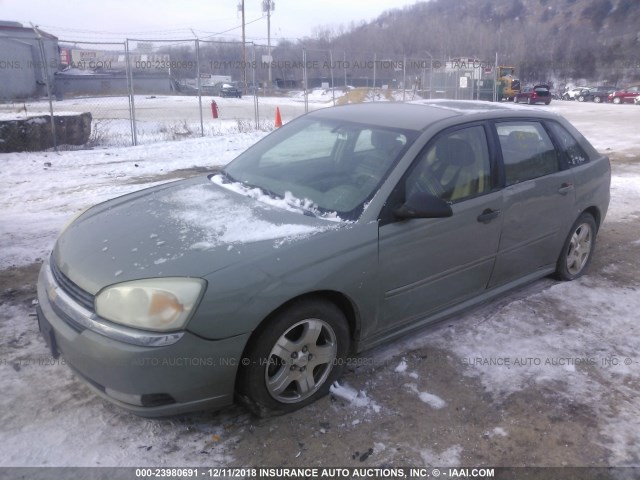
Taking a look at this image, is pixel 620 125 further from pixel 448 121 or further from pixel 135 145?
pixel 448 121

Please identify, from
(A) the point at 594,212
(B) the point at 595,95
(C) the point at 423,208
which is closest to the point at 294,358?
(C) the point at 423,208

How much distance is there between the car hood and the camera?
2574mm

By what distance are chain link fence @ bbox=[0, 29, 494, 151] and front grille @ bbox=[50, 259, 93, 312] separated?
29.1ft

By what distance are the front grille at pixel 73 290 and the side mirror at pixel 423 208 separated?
1.70m

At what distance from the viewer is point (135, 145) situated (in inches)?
490

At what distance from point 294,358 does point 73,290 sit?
1176mm

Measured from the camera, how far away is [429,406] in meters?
2.99

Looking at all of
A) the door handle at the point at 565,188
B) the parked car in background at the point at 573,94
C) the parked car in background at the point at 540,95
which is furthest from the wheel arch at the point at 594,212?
the parked car in background at the point at 573,94

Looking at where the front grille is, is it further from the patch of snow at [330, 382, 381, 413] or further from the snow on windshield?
the patch of snow at [330, 382, 381, 413]

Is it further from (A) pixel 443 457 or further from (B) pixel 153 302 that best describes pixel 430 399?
(B) pixel 153 302

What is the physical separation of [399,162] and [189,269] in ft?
4.77

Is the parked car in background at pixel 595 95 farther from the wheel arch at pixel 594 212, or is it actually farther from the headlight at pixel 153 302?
the headlight at pixel 153 302

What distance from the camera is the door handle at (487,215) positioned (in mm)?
3547

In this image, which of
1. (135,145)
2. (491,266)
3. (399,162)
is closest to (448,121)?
(399,162)
